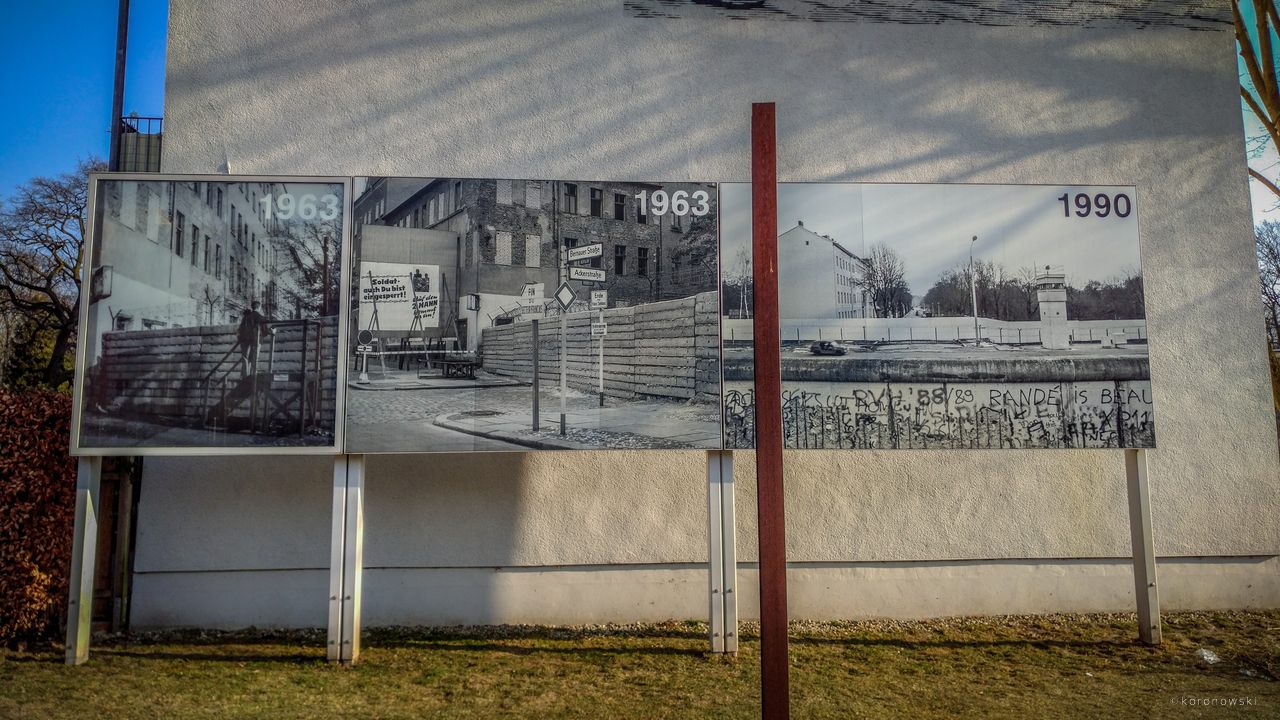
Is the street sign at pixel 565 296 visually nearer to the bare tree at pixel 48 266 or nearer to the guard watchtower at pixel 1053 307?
the guard watchtower at pixel 1053 307

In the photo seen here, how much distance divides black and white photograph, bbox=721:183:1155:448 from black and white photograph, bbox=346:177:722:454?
0.37m

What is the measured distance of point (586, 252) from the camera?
5.32 meters

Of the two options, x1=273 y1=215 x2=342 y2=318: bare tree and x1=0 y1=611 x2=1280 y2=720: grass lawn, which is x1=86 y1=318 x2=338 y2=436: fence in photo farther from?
x1=0 y1=611 x2=1280 y2=720: grass lawn

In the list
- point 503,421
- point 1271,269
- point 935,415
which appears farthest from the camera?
point 1271,269

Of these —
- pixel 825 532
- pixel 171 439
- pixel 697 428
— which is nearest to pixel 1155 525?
pixel 825 532

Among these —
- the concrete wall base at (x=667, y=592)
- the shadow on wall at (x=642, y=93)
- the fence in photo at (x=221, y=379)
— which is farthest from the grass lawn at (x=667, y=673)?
the shadow on wall at (x=642, y=93)

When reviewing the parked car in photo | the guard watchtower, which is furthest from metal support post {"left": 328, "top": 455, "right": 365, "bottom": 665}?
the guard watchtower

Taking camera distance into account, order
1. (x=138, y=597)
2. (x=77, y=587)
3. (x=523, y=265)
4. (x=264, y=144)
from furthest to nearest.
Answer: (x=264, y=144) < (x=138, y=597) < (x=523, y=265) < (x=77, y=587)

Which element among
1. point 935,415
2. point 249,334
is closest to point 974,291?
point 935,415

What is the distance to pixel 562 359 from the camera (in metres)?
5.27

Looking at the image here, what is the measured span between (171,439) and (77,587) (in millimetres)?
1217

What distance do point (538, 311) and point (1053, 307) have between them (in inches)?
157

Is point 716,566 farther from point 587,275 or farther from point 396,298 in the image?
point 396,298

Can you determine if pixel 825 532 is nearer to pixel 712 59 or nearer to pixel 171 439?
pixel 712 59
